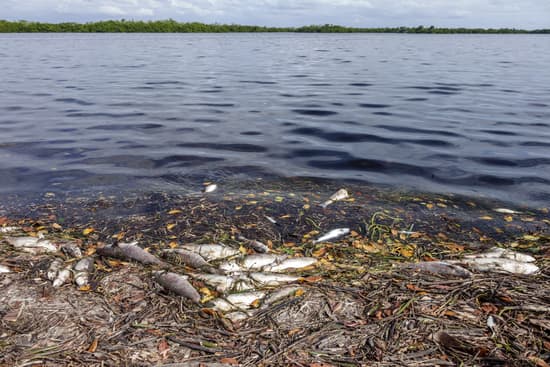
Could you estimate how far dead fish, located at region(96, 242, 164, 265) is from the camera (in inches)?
165

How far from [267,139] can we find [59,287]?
6.78 meters

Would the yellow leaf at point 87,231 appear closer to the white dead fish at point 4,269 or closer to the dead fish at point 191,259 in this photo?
the white dead fish at point 4,269

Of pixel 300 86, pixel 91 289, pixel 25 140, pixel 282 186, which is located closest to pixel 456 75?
pixel 300 86

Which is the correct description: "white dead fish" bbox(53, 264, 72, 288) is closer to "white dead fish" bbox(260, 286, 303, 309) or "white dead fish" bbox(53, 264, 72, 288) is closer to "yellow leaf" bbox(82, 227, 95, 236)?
"yellow leaf" bbox(82, 227, 95, 236)

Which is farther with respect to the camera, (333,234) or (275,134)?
(275,134)

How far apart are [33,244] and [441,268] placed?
4337 mm

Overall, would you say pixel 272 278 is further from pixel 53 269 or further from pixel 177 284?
pixel 53 269

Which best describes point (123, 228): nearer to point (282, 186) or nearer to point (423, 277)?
point (282, 186)

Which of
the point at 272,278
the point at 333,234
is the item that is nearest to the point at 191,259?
the point at 272,278

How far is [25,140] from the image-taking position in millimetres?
9445

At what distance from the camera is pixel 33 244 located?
4.51 meters

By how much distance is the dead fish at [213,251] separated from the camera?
444 centimetres

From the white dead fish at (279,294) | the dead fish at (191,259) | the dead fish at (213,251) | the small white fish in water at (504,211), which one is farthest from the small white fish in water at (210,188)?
the small white fish in water at (504,211)

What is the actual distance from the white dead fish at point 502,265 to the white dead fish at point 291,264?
4.99 feet
